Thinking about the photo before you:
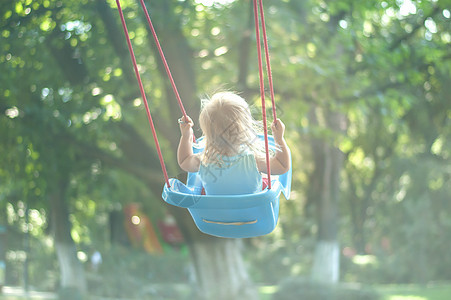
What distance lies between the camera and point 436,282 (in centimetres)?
1333

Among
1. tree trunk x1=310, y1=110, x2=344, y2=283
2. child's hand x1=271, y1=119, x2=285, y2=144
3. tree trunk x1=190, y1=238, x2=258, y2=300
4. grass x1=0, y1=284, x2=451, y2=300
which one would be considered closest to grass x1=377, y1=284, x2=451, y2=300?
grass x1=0, y1=284, x2=451, y2=300

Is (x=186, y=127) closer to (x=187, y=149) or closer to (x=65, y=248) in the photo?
(x=187, y=149)

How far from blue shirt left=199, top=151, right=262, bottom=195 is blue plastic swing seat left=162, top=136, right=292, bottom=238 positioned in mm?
64

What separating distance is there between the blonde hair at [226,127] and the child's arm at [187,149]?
0.29 feet

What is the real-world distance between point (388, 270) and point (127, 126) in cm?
912

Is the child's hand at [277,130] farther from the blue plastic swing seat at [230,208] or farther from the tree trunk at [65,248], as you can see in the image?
the tree trunk at [65,248]

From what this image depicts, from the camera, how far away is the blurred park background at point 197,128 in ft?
20.9

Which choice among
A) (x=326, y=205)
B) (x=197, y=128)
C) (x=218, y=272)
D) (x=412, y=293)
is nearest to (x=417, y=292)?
(x=412, y=293)

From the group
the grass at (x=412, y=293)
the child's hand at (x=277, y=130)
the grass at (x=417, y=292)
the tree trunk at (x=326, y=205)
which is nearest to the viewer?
the child's hand at (x=277, y=130)

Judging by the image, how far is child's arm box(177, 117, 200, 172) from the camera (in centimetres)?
233

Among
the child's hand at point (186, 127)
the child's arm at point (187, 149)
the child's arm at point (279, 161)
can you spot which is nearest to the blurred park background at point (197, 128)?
the child's arm at point (187, 149)

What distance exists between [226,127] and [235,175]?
0.64 ft

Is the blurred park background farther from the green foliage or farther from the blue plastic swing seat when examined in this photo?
the blue plastic swing seat

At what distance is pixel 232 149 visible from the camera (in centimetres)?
226
